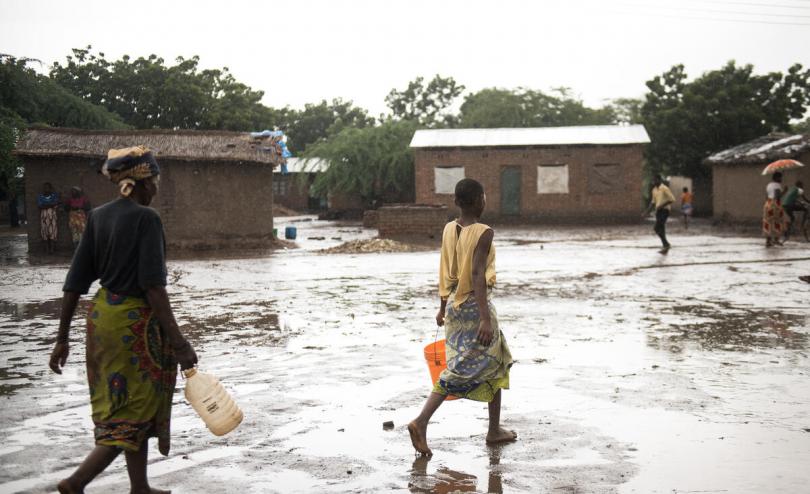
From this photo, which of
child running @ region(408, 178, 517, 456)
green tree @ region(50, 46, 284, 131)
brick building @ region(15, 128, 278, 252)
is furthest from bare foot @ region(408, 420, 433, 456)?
green tree @ region(50, 46, 284, 131)

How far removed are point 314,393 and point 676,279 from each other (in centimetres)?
892

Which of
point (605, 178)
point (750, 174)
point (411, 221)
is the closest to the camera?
point (411, 221)

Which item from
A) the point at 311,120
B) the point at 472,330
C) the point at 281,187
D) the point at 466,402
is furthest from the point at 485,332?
the point at 311,120

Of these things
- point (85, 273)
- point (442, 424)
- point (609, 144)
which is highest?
point (609, 144)

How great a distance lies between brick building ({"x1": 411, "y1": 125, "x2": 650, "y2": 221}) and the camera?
36.4 meters

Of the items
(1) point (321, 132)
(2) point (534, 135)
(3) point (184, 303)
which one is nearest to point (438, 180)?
(2) point (534, 135)

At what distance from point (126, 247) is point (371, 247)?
1742 cm

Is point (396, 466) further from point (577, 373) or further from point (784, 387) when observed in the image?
point (784, 387)

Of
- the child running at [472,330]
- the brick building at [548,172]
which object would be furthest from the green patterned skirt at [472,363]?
the brick building at [548,172]

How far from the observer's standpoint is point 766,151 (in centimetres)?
2880

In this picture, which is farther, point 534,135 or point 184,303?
point 534,135

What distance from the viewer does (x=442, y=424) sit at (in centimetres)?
550

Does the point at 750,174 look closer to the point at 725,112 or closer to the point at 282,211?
the point at 725,112

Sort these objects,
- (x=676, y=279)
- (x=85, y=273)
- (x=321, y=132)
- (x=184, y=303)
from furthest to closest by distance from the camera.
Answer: (x=321, y=132), (x=676, y=279), (x=184, y=303), (x=85, y=273)
